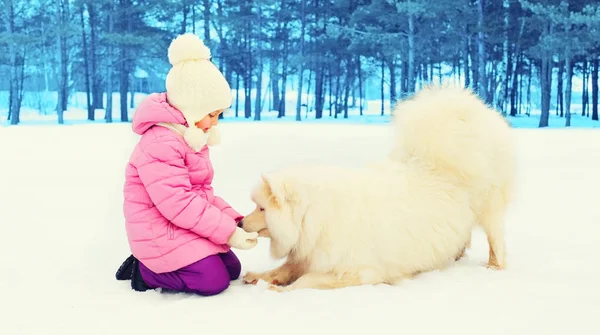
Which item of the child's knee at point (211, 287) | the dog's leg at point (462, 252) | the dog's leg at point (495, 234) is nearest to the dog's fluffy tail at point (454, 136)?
the dog's leg at point (495, 234)

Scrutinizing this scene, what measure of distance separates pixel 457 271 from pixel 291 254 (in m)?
0.92

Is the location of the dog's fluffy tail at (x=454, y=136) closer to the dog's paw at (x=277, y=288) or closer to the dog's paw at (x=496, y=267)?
the dog's paw at (x=496, y=267)

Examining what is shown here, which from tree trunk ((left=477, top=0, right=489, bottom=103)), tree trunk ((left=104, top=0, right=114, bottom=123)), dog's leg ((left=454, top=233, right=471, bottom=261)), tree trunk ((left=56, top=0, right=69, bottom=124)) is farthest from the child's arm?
tree trunk ((left=104, top=0, right=114, bottom=123))

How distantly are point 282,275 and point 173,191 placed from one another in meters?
0.75

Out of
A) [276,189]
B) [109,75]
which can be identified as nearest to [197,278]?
[276,189]

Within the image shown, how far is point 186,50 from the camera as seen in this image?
2.66m

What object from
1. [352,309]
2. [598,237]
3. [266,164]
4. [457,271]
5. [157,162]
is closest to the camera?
[352,309]

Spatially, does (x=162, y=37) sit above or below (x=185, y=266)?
above

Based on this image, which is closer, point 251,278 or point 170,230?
point 170,230

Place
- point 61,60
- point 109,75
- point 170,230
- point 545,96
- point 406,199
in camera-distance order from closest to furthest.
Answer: point 170,230
point 406,199
point 545,96
point 61,60
point 109,75

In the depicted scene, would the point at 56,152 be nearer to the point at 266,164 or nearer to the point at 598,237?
the point at 266,164

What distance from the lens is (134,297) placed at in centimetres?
259

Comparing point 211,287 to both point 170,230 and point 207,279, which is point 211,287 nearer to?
point 207,279

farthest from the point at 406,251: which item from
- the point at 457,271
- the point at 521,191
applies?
the point at 521,191
